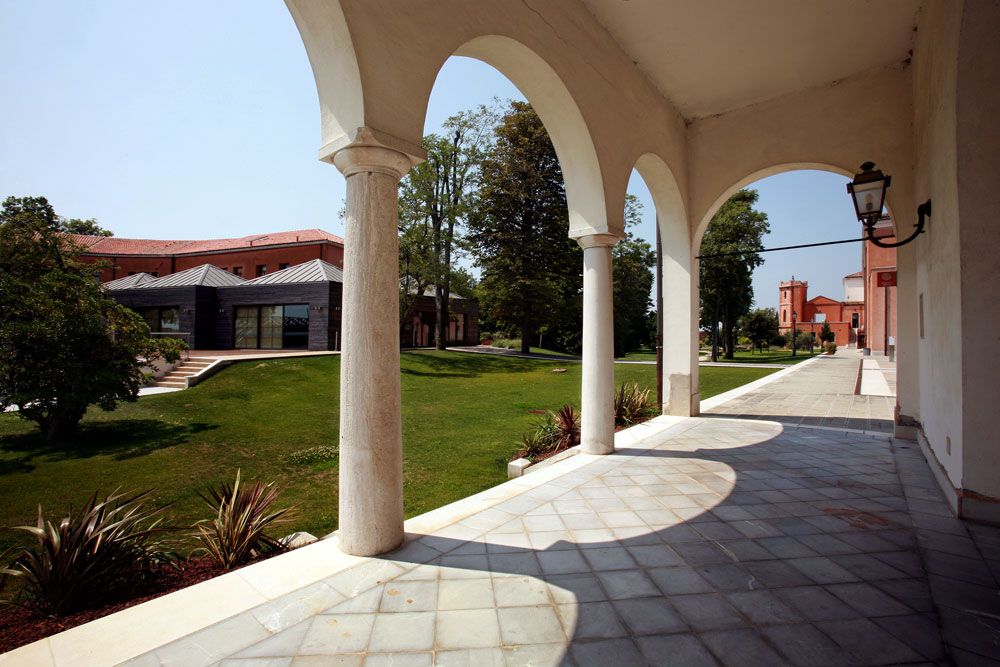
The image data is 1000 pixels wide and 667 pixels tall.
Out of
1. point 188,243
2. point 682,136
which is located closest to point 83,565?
point 682,136

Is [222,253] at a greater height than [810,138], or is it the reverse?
[222,253]

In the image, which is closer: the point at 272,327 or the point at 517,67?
the point at 517,67

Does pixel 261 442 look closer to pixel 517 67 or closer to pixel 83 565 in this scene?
pixel 83 565

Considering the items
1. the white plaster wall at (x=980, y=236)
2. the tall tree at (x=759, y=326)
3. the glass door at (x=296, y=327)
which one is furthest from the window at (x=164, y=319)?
the tall tree at (x=759, y=326)

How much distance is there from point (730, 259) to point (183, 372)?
99.3 ft

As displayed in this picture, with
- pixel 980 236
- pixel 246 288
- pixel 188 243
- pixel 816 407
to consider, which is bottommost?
pixel 816 407

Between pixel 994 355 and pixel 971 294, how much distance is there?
1.52ft

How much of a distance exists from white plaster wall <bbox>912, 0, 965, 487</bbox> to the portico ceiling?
0.56m

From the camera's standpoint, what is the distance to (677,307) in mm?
8344

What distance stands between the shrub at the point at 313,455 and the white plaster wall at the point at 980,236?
7.75m

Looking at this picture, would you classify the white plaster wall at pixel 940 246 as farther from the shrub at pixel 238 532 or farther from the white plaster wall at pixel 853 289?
the white plaster wall at pixel 853 289

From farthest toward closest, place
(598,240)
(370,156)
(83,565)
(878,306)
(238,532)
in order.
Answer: (878,306)
(598,240)
(238,532)
(370,156)
(83,565)

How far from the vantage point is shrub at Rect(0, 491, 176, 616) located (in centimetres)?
255

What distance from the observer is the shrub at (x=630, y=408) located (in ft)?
27.2
